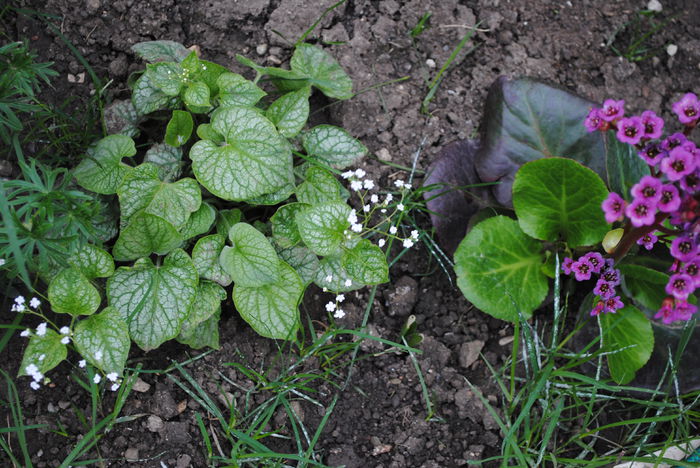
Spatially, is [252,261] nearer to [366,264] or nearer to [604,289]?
[366,264]

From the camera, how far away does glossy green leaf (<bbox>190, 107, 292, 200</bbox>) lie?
2076 mm

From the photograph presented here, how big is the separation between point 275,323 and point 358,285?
0.32 meters

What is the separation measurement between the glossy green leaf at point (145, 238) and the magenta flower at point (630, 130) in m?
1.34

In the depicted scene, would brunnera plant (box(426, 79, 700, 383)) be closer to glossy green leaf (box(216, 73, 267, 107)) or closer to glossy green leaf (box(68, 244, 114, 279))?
glossy green leaf (box(216, 73, 267, 107))

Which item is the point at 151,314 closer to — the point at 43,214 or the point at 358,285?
the point at 43,214

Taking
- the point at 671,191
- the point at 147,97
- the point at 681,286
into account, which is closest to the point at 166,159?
the point at 147,97

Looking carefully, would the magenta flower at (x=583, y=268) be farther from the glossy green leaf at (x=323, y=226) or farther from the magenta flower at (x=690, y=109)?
the glossy green leaf at (x=323, y=226)

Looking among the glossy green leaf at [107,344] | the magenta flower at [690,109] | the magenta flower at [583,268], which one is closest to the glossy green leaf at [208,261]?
the glossy green leaf at [107,344]

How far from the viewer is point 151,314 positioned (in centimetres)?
202

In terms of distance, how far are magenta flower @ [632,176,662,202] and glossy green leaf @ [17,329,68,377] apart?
67.8 inches

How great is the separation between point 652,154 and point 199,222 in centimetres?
140

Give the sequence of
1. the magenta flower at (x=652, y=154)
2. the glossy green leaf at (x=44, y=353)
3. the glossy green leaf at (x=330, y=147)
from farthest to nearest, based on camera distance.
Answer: the glossy green leaf at (x=330, y=147)
the glossy green leaf at (x=44, y=353)
the magenta flower at (x=652, y=154)

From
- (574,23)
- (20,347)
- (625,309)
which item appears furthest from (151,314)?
(574,23)

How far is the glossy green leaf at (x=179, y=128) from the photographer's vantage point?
2.13m
